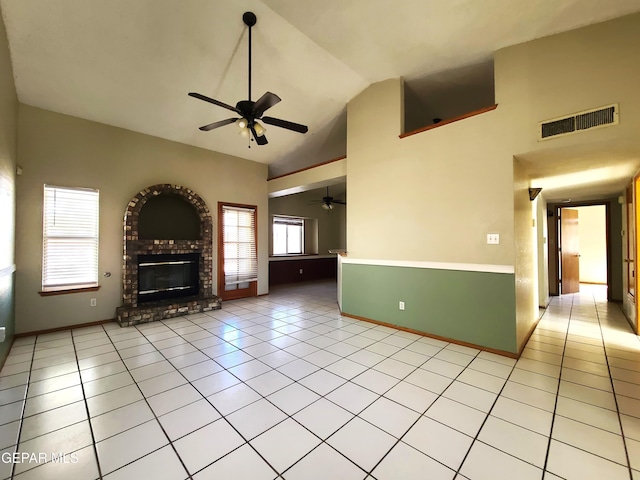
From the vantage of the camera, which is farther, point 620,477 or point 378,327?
point 378,327

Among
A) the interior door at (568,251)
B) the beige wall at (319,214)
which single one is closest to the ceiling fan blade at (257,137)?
the beige wall at (319,214)

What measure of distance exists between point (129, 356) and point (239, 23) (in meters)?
4.03

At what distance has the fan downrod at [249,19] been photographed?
3.07 metres

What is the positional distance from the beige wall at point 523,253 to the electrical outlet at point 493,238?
0.58ft

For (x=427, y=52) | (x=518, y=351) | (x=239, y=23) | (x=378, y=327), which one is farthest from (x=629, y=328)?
(x=239, y=23)

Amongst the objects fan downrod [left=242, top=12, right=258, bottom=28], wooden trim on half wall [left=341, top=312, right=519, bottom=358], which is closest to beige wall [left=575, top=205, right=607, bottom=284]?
wooden trim on half wall [left=341, top=312, right=519, bottom=358]

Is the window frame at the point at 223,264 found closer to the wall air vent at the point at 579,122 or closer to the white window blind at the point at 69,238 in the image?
the white window blind at the point at 69,238

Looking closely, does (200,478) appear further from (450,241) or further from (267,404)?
(450,241)

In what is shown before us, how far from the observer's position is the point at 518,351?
3.04m

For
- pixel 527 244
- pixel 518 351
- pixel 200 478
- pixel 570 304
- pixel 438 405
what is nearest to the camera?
pixel 200 478

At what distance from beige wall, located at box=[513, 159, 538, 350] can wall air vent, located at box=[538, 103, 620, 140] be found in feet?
1.30

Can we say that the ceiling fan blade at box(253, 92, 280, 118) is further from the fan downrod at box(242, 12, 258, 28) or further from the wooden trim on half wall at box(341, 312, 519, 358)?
the wooden trim on half wall at box(341, 312, 519, 358)

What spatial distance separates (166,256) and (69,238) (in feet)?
4.41

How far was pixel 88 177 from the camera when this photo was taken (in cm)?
418
